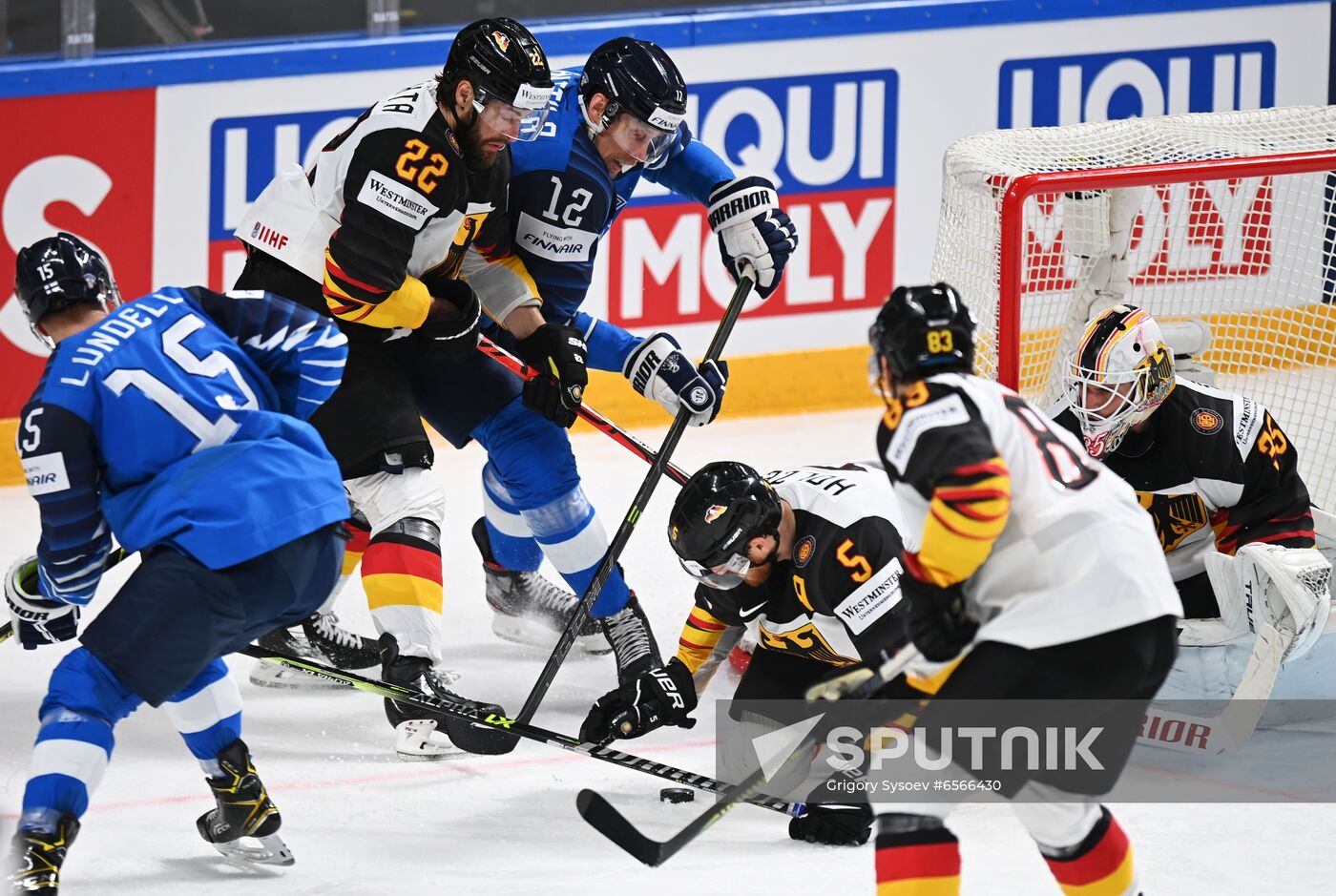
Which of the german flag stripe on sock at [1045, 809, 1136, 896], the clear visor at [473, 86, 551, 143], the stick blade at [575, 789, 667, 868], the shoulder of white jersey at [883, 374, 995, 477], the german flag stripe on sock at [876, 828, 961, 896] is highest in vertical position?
the clear visor at [473, 86, 551, 143]

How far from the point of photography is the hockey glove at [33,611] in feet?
9.62

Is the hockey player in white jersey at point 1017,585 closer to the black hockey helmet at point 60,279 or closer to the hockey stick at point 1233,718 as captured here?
the hockey stick at point 1233,718

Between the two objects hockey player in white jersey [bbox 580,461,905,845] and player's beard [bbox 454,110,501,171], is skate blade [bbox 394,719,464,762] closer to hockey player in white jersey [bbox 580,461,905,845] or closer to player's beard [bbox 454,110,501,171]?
hockey player in white jersey [bbox 580,461,905,845]

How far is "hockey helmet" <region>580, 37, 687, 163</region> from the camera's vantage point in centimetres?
360

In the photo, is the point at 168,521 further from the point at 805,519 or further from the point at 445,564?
the point at 445,564

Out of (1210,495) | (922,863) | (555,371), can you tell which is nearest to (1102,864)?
(922,863)

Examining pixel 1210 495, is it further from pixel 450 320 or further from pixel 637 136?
pixel 450 320

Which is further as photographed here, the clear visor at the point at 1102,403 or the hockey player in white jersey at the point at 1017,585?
the clear visor at the point at 1102,403

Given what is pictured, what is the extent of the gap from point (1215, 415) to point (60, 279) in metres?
2.19

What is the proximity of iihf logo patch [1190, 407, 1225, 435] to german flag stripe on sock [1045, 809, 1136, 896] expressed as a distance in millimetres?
1300

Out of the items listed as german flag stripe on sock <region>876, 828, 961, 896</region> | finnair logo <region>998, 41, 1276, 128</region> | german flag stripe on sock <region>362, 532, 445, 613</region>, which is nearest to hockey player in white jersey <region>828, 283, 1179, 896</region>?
german flag stripe on sock <region>876, 828, 961, 896</region>

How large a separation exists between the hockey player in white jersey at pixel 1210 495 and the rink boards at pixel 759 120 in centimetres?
236

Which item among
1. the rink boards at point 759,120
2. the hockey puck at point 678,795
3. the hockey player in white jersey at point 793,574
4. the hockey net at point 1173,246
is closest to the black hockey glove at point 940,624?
the hockey player in white jersey at point 793,574

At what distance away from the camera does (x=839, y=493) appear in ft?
10.8
